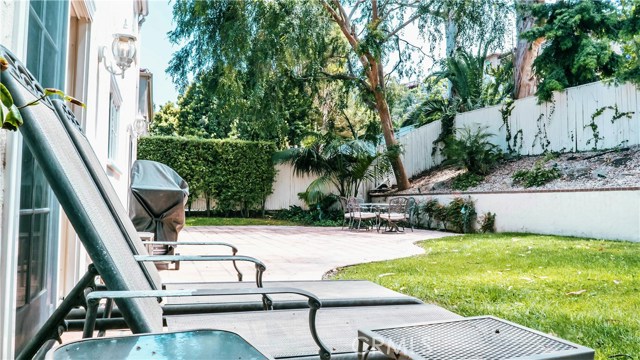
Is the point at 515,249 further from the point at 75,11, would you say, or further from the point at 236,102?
the point at 236,102

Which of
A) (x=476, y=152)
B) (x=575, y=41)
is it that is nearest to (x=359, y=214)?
(x=476, y=152)

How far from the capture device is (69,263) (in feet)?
11.2

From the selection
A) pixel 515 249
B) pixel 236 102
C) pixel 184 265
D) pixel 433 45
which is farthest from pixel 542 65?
pixel 184 265

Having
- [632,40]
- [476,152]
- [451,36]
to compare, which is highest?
[451,36]

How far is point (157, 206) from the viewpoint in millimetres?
5156

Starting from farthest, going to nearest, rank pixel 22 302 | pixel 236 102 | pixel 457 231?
1. pixel 236 102
2. pixel 457 231
3. pixel 22 302

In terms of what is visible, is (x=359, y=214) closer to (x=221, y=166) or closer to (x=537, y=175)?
(x=537, y=175)

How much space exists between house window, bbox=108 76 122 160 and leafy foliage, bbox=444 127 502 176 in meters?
9.29

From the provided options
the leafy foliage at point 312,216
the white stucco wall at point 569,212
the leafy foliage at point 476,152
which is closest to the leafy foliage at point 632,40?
the white stucco wall at point 569,212

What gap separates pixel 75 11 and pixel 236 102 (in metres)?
9.54

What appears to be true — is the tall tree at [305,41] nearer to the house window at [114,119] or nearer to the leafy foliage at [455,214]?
the leafy foliage at [455,214]

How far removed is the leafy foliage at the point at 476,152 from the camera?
12453mm

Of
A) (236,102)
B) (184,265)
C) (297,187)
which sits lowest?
(184,265)

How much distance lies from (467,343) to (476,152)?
12.0 m
